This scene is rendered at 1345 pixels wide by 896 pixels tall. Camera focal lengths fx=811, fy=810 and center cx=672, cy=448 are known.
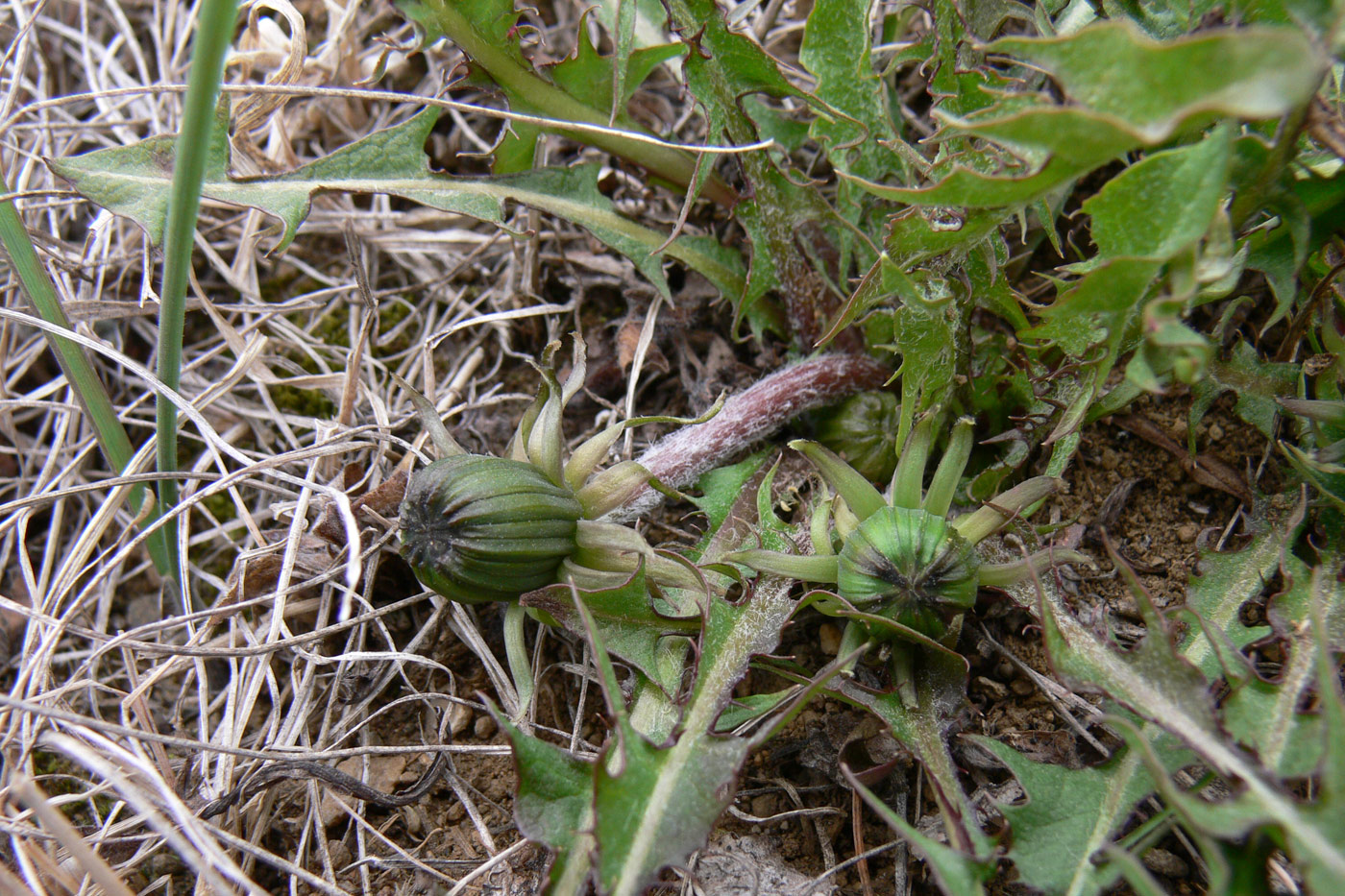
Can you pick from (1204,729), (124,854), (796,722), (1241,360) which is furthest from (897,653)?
(124,854)

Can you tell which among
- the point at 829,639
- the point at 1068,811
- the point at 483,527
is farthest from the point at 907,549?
the point at 483,527

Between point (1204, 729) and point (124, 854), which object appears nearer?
point (1204, 729)

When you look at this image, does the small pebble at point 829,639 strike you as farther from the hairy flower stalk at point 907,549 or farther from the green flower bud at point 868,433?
the green flower bud at point 868,433

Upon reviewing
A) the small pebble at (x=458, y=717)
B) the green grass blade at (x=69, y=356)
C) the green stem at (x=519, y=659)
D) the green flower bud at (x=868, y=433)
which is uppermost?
the green grass blade at (x=69, y=356)

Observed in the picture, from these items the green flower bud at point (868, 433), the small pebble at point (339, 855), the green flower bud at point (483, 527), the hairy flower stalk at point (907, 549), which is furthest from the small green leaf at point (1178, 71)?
the small pebble at point (339, 855)

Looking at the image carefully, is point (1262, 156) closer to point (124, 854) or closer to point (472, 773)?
point (472, 773)

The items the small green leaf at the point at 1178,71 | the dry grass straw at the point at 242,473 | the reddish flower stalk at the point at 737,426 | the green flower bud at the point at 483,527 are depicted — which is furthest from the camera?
the reddish flower stalk at the point at 737,426
